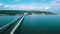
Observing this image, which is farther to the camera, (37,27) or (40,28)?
(37,27)
